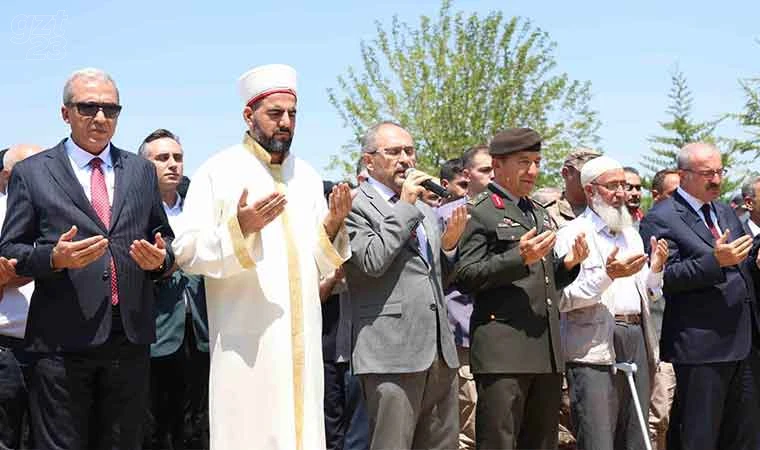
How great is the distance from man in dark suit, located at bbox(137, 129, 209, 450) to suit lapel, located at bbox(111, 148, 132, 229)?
4.88ft

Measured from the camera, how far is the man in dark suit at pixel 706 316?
7324 millimetres

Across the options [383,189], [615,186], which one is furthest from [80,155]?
[615,186]

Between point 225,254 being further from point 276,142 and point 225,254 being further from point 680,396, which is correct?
point 680,396

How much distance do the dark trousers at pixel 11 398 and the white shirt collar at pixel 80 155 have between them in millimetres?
1154

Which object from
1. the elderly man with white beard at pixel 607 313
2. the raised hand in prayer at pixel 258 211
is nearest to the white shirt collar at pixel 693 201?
the elderly man with white beard at pixel 607 313

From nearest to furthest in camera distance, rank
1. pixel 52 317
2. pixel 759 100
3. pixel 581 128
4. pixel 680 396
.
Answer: pixel 52 317, pixel 680 396, pixel 759 100, pixel 581 128

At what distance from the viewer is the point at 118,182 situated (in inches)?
213

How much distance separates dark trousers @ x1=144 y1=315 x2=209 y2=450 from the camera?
23.4ft

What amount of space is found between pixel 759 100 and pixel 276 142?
56.1 ft

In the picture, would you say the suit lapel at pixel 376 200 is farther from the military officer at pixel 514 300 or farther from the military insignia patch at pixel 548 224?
the military insignia patch at pixel 548 224

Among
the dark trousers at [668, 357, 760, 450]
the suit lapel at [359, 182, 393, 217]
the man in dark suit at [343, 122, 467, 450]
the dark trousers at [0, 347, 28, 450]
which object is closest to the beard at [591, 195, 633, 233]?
the dark trousers at [668, 357, 760, 450]

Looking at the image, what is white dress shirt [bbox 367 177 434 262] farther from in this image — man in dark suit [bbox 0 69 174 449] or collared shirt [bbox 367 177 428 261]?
man in dark suit [bbox 0 69 174 449]

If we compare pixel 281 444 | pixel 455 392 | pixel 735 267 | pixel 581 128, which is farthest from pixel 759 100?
pixel 281 444

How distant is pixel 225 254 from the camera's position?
5191 mm
